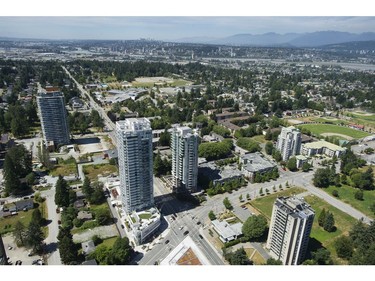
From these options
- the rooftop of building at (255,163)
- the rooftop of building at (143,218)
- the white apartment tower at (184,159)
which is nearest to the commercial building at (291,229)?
the rooftop of building at (143,218)

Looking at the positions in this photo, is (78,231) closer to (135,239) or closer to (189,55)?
(135,239)

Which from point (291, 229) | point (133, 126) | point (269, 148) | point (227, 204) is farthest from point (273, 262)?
point (269, 148)

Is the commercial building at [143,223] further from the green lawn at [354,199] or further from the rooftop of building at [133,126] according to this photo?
the green lawn at [354,199]

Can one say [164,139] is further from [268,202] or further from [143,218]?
[143,218]

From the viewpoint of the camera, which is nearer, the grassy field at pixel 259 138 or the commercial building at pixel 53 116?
the commercial building at pixel 53 116

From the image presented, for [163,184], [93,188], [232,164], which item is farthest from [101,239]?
[232,164]
